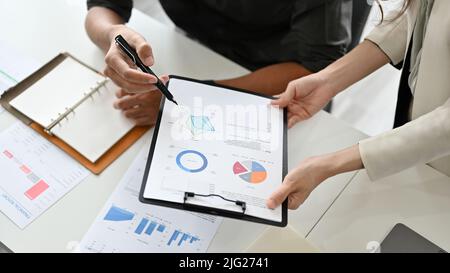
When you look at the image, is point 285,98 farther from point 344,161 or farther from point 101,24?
point 101,24

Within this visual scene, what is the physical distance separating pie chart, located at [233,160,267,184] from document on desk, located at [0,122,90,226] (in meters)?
0.35

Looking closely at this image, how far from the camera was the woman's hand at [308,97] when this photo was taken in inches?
43.1

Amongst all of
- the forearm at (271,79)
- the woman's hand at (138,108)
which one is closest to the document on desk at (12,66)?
the woman's hand at (138,108)

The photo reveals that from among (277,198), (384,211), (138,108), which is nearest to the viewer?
(277,198)

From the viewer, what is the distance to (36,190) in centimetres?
99

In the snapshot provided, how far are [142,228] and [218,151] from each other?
23cm

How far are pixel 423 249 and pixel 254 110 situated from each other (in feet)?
1.51

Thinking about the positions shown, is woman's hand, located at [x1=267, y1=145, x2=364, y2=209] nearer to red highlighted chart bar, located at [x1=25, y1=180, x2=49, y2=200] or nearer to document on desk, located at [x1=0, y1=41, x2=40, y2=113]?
red highlighted chart bar, located at [x1=25, y1=180, x2=49, y2=200]

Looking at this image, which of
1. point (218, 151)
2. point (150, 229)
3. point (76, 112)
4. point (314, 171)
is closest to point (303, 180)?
point (314, 171)

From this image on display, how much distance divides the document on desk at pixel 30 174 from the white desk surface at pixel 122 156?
0.06 ft

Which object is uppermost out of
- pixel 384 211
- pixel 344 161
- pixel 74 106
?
pixel 74 106

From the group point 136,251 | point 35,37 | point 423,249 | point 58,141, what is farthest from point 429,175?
point 35,37
